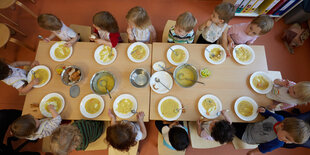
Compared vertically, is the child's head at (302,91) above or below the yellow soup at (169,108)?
above

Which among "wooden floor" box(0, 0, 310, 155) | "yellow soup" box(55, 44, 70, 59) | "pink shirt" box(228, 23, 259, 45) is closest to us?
"yellow soup" box(55, 44, 70, 59)

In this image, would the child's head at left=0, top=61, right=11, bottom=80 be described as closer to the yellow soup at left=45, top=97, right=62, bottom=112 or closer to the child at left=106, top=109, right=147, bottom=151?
the yellow soup at left=45, top=97, right=62, bottom=112

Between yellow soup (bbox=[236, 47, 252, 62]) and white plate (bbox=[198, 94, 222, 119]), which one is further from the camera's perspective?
yellow soup (bbox=[236, 47, 252, 62])

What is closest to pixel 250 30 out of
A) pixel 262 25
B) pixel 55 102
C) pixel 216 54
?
pixel 262 25

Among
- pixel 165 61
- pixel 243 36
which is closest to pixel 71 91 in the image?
pixel 165 61

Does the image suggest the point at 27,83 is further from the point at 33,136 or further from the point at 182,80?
the point at 182,80

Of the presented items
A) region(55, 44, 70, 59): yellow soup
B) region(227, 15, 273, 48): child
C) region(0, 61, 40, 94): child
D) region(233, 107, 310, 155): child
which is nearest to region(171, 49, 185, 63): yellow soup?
region(227, 15, 273, 48): child

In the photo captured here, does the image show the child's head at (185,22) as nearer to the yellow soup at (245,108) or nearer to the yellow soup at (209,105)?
the yellow soup at (209,105)

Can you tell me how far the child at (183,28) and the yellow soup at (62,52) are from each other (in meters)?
1.35

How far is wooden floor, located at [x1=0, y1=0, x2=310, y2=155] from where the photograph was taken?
2.38 meters

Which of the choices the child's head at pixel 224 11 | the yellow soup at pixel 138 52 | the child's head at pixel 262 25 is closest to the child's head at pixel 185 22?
the child's head at pixel 224 11

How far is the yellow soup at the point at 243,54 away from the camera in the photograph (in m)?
1.76

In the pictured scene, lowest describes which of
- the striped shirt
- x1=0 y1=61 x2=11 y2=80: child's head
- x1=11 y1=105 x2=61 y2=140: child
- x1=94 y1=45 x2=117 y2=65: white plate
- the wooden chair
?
the wooden chair

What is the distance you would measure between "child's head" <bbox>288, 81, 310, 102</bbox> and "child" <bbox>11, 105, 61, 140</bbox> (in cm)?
250
